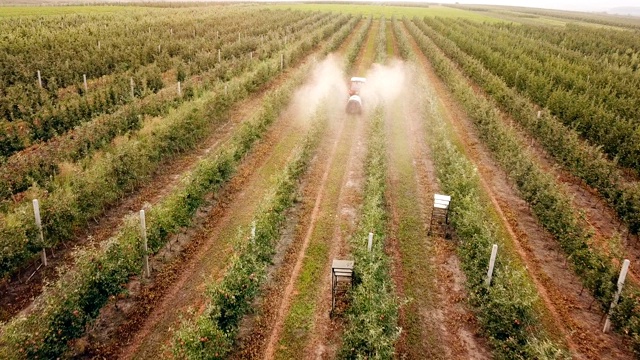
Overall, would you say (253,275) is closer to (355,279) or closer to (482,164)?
(355,279)

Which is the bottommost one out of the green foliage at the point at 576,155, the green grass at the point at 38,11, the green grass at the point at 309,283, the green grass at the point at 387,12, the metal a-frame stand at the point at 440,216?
the green grass at the point at 309,283

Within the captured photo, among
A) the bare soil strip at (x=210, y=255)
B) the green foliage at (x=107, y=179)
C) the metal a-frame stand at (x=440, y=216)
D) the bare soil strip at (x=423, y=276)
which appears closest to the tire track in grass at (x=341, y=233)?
the bare soil strip at (x=423, y=276)

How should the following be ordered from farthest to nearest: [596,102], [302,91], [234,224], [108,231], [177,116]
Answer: [302,91] < [596,102] < [177,116] < [234,224] < [108,231]

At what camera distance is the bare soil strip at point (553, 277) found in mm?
11930

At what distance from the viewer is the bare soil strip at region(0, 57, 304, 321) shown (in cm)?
1225

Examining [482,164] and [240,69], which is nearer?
[482,164]

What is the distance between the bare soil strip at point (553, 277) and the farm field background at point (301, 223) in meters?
0.08

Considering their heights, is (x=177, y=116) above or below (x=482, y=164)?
above

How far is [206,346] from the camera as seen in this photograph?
30.6 feet

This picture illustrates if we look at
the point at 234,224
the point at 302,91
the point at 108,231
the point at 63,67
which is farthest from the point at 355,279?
the point at 63,67

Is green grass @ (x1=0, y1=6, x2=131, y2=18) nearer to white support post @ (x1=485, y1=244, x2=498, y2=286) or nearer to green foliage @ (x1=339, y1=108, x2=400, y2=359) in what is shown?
green foliage @ (x1=339, y1=108, x2=400, y2=359)

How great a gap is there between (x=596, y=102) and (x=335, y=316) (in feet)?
84.1

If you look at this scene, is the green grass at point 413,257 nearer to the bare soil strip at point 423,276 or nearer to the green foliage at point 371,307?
the bare soil strip at point 423,276

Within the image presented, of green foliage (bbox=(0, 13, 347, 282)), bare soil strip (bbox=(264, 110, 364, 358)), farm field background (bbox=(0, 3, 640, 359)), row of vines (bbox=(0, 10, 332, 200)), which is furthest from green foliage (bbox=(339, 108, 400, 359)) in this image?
row of vines (bbox=(0, 10, 332, 200))
